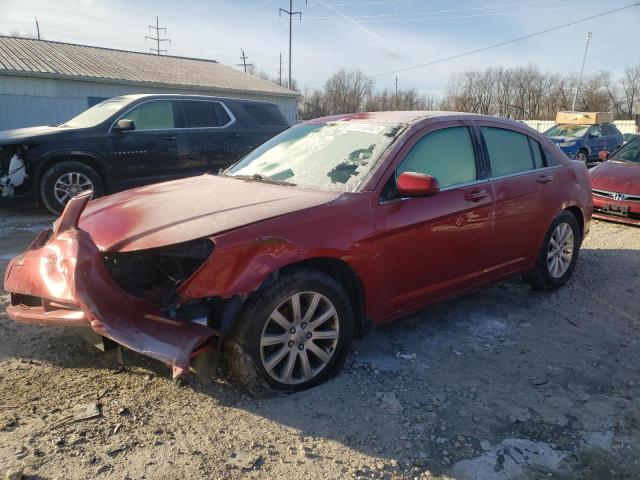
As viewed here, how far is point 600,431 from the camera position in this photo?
2.82 meters

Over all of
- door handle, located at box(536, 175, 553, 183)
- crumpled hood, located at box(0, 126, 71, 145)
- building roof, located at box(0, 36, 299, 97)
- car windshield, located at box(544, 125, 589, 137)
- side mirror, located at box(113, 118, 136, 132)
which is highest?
building roof, located at box(0, 36, 299, 97)

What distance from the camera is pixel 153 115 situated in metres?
8.12

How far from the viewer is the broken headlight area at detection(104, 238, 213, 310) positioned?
2.76 meters

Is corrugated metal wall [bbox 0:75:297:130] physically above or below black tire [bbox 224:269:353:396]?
above

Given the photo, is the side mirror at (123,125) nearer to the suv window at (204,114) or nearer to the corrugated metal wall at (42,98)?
the suv window at (204,114)

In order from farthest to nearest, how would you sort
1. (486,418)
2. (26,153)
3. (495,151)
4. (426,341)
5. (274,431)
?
(26,153) < (495,151) < (426,341) < (486,418) < (274,431)

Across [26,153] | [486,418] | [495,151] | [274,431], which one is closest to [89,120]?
[26,153]

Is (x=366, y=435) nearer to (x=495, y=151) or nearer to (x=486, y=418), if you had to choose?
(x=486, y=418)

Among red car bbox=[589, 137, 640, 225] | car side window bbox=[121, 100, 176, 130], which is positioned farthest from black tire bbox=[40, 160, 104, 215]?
red car bbox=[589, 137, 640, 225]

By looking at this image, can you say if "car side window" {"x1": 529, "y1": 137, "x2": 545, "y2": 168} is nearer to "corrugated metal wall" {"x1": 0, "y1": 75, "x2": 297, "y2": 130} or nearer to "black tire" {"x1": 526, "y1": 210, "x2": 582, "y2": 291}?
"black tire" {"x1": 526, "y1": 210, "x2": 582, "y2": 291}

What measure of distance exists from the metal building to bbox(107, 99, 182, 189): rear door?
39.1 ft

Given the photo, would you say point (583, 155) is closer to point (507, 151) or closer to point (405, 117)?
point (507, 151)

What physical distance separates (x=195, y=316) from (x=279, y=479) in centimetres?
93

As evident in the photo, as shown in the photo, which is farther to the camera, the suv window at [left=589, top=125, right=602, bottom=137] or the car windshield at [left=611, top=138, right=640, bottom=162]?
the suv window at [left=589, top=125, right=602, bottom=137]
